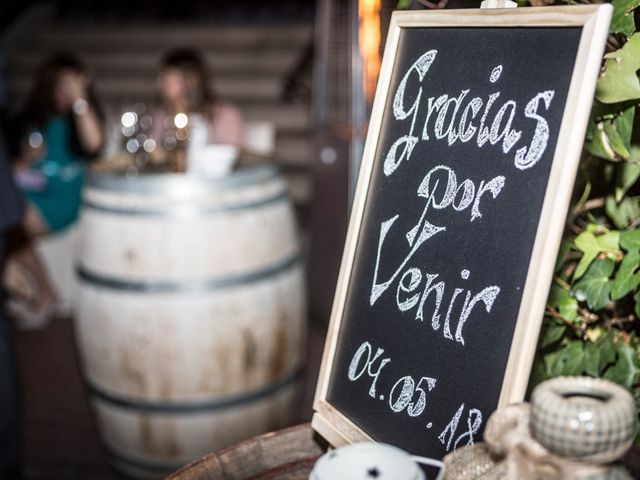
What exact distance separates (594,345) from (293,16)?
9.10 metres

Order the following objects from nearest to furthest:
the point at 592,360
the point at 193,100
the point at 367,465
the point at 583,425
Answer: the point at 583,425, the point at 367,465, the point at 592,360, the point at 193,100

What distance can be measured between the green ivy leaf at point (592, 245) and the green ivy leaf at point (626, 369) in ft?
0.51

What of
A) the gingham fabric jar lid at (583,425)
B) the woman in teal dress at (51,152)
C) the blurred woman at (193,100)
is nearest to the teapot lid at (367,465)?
the gingham fabric jar lid at (583,425)

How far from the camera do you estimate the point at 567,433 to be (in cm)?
67

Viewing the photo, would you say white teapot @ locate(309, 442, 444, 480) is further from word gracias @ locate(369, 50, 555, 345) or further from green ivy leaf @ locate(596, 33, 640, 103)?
green ivy leaf @ locate(596, 33, 640, 103)

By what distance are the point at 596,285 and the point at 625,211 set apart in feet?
0.51

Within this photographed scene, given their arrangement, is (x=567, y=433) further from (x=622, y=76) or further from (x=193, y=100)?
(x=193, y=100)

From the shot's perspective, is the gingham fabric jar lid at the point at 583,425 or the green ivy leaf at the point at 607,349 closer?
the gingham fabric jar lid at the point at 583,425

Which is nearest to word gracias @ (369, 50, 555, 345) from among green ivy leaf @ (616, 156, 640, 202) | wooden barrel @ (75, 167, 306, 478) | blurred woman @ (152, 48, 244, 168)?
green ivy leaf @ (616, 156, 640, 202)

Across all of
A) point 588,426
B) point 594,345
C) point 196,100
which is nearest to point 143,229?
point 594,345

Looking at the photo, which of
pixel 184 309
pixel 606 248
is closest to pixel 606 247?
pixel 606 248

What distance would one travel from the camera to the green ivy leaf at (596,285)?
121 centimetres

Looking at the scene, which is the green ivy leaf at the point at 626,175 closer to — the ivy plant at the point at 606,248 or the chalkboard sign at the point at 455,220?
the ivy plant at the point at 606,248

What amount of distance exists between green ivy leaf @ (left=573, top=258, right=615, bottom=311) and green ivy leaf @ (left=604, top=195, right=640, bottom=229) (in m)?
0.10
